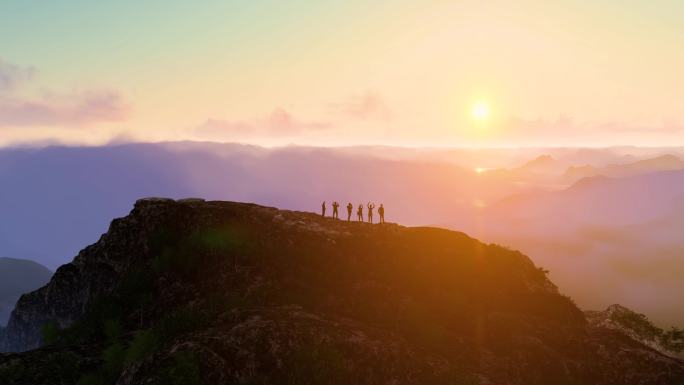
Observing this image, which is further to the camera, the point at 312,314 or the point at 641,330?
the point at 641,330

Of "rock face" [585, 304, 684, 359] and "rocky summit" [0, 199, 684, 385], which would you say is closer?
"rocky summit" [0, 199, 684, 385]

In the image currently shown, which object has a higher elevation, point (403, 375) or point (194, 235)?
point (194, 235)

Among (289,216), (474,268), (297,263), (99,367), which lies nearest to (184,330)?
(99,367)

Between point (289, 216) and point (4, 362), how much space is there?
24.5 meters

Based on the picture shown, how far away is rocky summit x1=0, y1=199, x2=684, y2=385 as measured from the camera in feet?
93.2

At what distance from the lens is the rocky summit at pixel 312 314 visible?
2841 cm

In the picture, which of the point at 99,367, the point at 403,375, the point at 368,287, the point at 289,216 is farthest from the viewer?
the point at 289,216

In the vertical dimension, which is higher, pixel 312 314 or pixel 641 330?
pixel 312 314

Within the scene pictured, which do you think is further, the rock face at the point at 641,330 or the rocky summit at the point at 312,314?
the rock face at the point at 641,330

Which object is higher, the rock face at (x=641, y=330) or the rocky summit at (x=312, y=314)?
the rocky summit at (x=312, y=314)

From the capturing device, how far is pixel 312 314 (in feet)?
110

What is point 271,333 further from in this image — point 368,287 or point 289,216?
point 289,216

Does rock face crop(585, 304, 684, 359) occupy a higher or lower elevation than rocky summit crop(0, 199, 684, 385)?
lower

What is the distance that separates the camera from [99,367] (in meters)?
34.5
